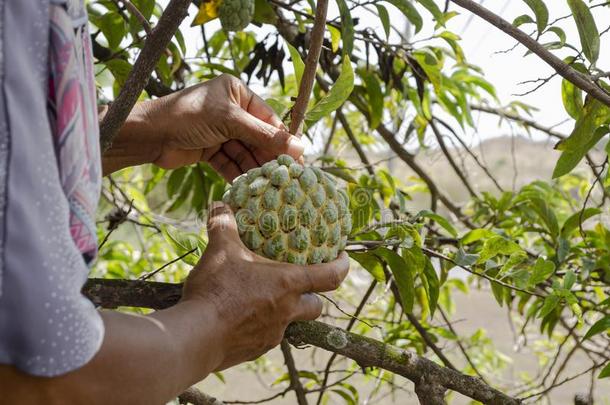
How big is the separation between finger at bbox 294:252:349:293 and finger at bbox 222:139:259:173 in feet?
1.38

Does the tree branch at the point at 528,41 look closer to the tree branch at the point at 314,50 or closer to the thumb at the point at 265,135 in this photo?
the tree branch at the point at 314,50

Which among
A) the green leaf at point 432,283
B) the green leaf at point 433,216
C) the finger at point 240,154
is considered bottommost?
the green leaf at point 432,283

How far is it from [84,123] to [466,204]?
2.10 metres

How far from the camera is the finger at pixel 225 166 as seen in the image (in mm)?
1488

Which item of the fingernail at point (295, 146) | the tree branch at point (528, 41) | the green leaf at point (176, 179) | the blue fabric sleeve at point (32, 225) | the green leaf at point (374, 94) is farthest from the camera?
the green leaf at point (176, 179)

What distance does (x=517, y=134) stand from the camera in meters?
2.60

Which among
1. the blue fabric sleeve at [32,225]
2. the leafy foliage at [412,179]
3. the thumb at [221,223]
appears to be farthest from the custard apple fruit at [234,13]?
the blue fabric sleeve at [32,225]

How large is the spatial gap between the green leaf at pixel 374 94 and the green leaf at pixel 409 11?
32 cm

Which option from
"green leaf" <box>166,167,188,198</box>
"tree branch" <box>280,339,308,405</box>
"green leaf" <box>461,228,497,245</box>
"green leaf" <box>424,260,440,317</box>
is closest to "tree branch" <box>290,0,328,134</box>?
"green leaf" <box>424,260,440,317</box>

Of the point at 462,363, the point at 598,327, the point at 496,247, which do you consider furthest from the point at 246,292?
the point at 462,363

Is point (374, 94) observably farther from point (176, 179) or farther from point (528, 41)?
point (528, 41)

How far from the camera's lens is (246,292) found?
884 mm

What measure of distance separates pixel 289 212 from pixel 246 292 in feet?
0.64

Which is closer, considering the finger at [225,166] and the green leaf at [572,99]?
the green leaf at [572,99]
